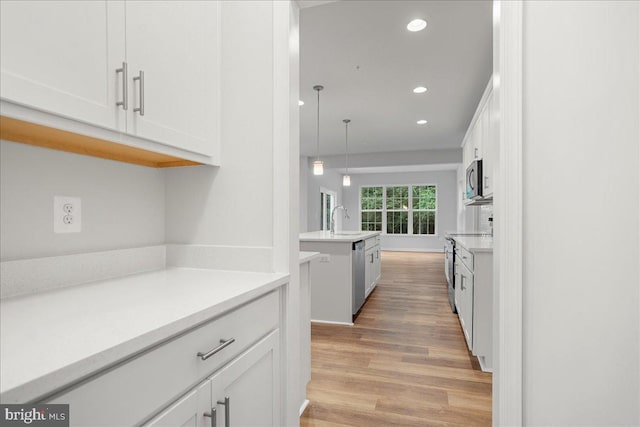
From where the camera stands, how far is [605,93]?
1.14 metres

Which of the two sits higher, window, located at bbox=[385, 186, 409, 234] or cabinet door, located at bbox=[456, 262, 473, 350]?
window, located at bbox=[385, 186, 409, 234]

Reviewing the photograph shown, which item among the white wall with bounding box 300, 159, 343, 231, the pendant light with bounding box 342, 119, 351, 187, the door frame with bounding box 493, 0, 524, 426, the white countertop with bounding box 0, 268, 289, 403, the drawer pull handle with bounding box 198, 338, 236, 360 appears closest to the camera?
the white countertop with bounding box 0, 268, 289, 403

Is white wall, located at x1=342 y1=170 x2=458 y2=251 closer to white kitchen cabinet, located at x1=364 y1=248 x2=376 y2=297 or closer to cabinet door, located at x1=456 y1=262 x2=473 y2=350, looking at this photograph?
white kitchen cabinet, located at x1=364 y1=248 x2=376 y2=297

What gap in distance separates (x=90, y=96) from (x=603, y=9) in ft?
5.44

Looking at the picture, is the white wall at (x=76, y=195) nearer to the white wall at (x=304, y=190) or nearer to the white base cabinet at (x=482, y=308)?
the white base cabinet at (x=482, y=308)

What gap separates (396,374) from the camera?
241 centimetres

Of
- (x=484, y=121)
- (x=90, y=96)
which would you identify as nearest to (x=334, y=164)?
(x=484, y=121)

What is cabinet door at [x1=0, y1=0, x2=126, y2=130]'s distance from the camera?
29.9 inches

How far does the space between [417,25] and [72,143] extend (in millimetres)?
2696

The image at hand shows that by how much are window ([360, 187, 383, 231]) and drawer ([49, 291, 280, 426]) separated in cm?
1074

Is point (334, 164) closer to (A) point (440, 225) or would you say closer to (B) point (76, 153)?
(A) point (440, 225)

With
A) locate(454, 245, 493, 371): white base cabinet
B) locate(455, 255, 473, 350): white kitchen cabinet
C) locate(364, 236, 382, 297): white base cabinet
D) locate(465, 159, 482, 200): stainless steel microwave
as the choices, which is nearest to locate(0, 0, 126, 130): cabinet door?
locate(454, 245, 493, 371): white base cabinet

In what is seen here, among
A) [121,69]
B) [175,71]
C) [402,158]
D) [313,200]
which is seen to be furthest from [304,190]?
[121,69]

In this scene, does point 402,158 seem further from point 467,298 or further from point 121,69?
point 121,69
